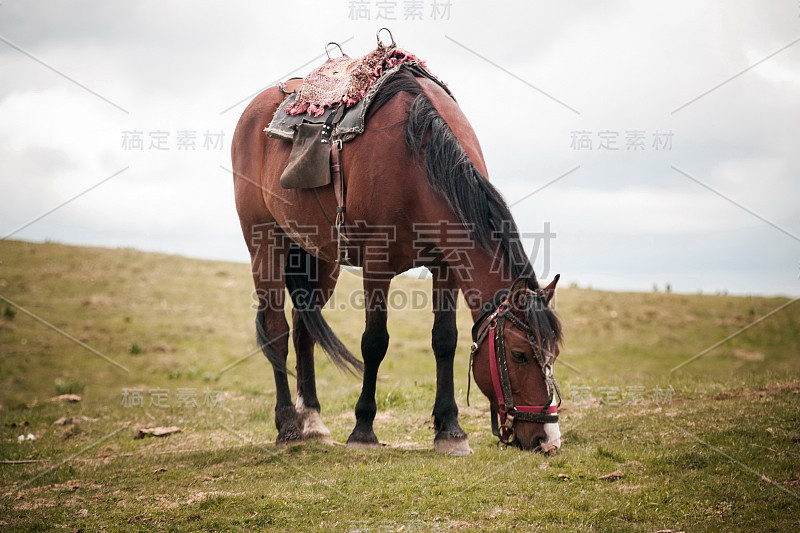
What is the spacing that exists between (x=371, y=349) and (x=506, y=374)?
1.46 metres

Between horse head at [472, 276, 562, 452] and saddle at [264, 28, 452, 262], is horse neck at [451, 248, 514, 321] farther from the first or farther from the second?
saddle at [264, 28, 452, 262]

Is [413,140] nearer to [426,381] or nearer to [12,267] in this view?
[426,381]

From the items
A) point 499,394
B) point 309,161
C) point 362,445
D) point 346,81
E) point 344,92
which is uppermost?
point 346,81

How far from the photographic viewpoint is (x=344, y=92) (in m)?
5.93

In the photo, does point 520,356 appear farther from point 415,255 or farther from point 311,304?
point 311,304

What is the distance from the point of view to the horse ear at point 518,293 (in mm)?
4496

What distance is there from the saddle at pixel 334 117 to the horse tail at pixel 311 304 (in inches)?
40.5

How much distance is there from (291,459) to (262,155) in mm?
3479

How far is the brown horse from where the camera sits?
14.9 ft

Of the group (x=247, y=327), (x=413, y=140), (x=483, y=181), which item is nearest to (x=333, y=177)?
(x=413, y=140)

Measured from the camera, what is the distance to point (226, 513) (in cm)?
423

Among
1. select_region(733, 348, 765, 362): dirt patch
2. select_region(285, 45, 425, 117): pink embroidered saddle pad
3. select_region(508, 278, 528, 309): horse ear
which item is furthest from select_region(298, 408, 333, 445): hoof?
select_region(733, 348, 765, 362): dirt patch

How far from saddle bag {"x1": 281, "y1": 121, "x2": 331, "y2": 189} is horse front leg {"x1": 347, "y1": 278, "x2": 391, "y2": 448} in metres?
1.15

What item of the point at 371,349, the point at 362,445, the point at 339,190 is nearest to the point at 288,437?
the point at 362,445
